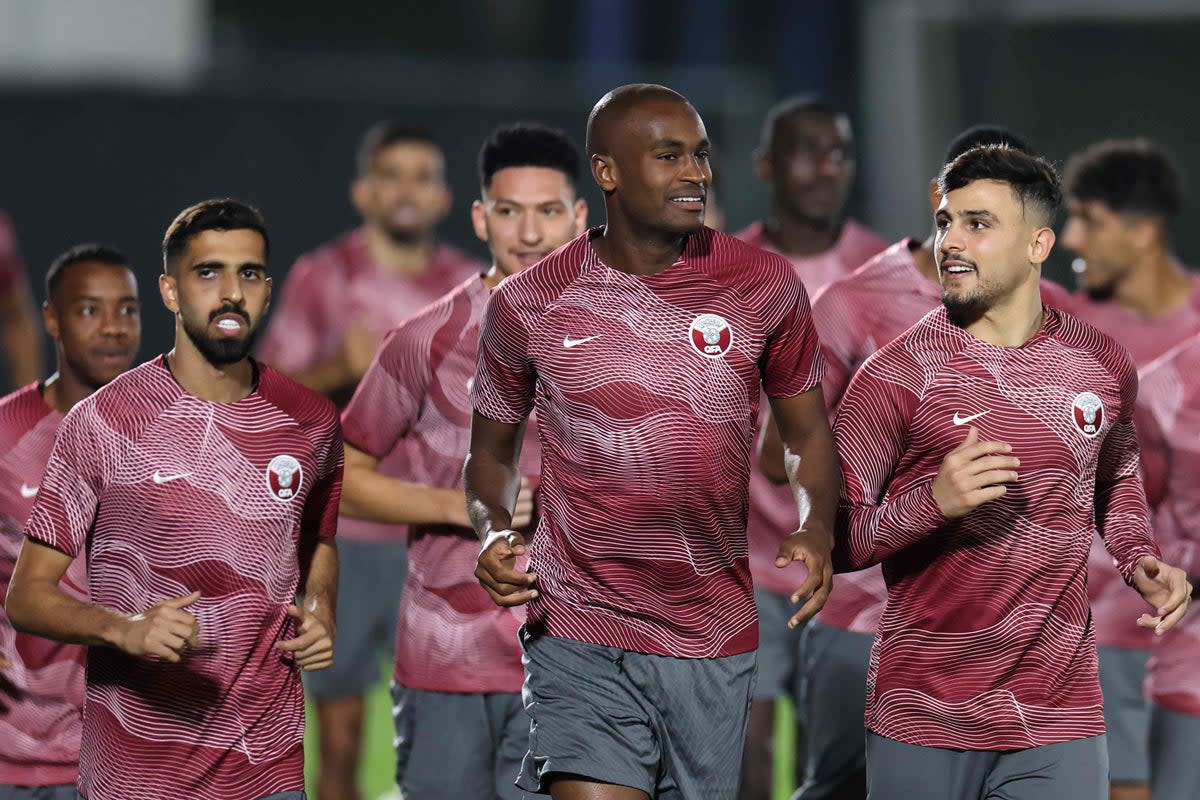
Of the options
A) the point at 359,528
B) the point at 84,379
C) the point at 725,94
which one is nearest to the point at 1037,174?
the point at 84,379

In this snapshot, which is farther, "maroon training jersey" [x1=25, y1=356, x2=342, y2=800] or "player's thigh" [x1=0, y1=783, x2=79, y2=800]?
"player's thigh" [x1=0, y1=783, x2=79, y2=800]

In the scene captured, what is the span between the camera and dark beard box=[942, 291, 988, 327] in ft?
16.4

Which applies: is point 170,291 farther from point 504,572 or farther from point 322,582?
point 504,572

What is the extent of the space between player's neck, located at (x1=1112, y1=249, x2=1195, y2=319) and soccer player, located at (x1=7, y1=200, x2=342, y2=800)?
367 centimetres

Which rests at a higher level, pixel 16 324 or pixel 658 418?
pixel 658 418

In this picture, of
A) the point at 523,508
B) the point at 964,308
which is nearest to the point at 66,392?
the point at 523,508

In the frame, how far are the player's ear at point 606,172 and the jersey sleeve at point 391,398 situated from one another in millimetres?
1155

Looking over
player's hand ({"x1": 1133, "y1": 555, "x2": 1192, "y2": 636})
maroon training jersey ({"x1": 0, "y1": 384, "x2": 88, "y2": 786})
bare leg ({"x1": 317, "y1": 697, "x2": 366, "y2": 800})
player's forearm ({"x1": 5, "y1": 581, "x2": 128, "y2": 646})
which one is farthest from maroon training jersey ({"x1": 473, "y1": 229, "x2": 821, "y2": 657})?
bare leg ({"x1": 317, "y1": 697, "x2": 366, "y2": 800})

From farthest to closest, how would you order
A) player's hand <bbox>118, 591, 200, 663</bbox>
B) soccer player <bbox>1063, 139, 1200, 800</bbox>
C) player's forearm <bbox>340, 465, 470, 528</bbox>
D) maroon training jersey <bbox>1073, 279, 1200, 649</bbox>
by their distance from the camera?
soccer player <bbox>1063, 139, 1200, 800</bbox> < maroon training jersey <bbox>1073, 279, 1200, 649</bbox> < player's forearm <bbox>340, 465, 470, 528</bbox> < player's hand <bbox>118, 591, 200, 663</bbox>

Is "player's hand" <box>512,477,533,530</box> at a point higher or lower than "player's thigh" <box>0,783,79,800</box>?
higher

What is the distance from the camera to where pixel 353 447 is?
593 cm

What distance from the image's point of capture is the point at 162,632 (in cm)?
443

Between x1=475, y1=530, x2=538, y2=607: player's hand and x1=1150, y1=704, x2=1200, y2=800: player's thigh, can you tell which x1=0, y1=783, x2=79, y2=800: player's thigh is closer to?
x1=475, y1=530, x2=538, y2=607: player's hand

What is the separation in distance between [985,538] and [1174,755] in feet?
4.87
